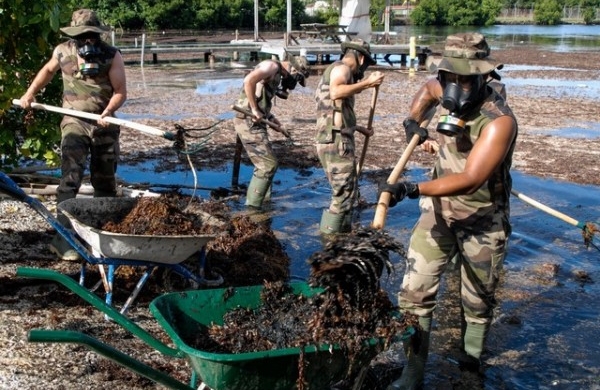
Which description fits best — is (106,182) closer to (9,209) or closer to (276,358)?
(9,209)

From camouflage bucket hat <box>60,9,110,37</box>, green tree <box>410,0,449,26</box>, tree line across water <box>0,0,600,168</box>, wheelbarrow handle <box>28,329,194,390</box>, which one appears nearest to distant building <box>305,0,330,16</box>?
tree line across water <box>0,0,600,168</box>

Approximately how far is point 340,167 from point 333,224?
2.05ft

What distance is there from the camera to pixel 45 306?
529 centimetres

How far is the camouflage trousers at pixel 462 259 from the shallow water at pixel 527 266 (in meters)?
0.25

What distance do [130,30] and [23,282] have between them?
161ft

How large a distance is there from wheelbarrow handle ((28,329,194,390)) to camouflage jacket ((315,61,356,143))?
14.5 feet

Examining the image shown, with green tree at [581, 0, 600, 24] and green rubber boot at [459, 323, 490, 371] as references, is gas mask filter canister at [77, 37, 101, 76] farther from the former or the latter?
green tree at [581, 0, 600, 24]

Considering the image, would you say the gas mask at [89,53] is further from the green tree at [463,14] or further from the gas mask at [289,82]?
the green tree at [463,14]

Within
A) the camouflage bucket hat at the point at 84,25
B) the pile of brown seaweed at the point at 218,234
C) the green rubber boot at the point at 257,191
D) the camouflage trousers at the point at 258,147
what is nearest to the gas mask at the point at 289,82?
the camouflage trousers at the point at 258,147

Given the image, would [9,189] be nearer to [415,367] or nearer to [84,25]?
[84,25]

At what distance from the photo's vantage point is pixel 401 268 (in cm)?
686

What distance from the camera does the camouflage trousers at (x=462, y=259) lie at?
4.45m

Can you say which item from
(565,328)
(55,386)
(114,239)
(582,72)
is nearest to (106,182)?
(114,239)

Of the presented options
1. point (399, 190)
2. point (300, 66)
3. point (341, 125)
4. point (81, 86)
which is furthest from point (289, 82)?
point (399, 190)
